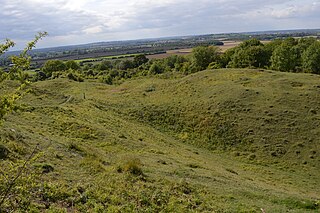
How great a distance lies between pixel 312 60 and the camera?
207ft

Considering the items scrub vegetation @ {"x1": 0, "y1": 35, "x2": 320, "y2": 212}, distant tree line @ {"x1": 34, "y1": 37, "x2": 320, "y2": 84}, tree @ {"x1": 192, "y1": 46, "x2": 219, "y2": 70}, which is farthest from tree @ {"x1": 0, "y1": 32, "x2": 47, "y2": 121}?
tree @ {"x1": 192, "y1": 46, "x2": 219, "y2": 70}

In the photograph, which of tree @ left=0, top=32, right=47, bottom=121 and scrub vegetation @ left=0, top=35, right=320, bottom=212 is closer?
tree @ left=0, top=32, right=47, bottom=121

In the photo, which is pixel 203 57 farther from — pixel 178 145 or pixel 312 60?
pixel 178 145

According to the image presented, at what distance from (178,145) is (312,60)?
145 feet

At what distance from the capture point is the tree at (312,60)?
62906mm

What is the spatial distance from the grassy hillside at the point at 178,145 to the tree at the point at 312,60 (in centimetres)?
1739

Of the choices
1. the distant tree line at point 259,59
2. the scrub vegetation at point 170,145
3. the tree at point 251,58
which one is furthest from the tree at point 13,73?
the tree at point 251,58

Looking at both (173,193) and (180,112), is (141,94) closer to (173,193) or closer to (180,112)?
(180,112)

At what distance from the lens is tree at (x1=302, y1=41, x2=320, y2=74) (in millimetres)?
62906

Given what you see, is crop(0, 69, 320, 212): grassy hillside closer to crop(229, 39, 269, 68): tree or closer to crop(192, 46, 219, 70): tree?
crop(229, 39, 269, 68): tree

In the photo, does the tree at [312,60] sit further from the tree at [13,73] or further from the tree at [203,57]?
the tree at [13,73]

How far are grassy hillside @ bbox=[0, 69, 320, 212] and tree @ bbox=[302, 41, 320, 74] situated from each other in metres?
17.4

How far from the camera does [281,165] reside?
2933cm

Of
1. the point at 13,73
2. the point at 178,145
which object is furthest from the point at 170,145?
the point at 13,73
